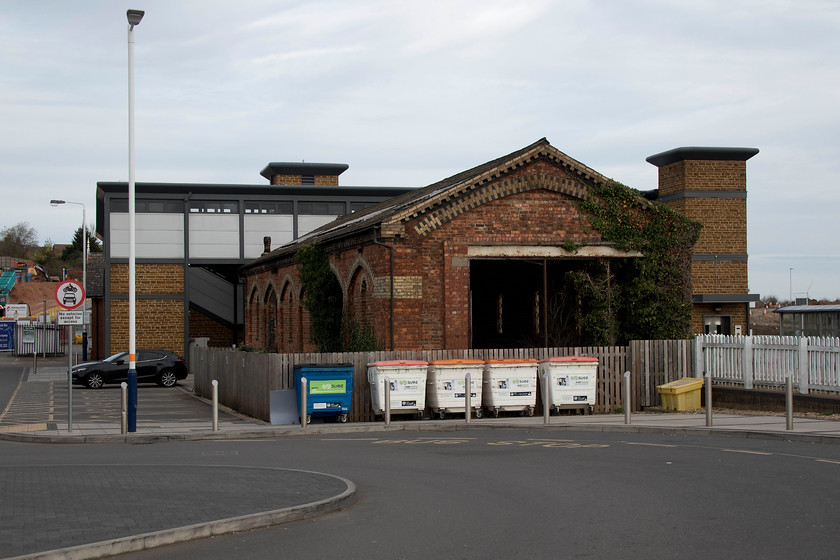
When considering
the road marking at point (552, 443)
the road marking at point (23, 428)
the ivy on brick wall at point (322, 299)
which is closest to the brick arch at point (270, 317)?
the ivy on brick wall at point (322, 299)

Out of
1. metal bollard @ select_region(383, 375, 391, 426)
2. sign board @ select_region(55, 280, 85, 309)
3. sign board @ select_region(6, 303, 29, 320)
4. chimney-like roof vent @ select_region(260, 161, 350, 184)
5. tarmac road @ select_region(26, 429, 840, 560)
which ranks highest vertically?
chimney-like roof vent @ select_region(260, 161, 350, 184)

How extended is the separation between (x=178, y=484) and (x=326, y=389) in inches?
358

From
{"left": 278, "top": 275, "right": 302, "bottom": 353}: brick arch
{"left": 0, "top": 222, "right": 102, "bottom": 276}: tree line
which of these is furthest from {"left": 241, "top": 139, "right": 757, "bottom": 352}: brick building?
{"left": 0, "top": 222, "right": 102, "bottom": 276}: tree line

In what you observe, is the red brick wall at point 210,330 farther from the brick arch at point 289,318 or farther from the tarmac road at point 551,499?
the tarmac road at point 551,499

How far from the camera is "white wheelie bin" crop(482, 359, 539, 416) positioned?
845 inches

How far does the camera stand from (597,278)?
28.0 meters

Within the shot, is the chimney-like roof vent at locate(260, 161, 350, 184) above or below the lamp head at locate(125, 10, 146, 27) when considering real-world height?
above

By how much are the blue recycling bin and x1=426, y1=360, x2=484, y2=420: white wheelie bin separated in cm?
186

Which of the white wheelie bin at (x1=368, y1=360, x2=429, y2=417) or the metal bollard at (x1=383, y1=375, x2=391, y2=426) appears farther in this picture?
the white wheelie bin at (x1=368, y1=360, x2=429, y2=417)

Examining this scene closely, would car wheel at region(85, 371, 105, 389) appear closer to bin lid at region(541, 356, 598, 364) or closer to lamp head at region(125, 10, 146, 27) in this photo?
lamp head at region(125, 10, 146, 27)

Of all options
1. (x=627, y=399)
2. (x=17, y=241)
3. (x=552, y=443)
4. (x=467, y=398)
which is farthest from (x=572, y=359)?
(x=17, y=241)

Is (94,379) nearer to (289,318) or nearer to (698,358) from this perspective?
(289,318)

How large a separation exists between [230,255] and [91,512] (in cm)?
3797

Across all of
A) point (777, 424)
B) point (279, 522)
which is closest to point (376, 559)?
point (279, 522)
